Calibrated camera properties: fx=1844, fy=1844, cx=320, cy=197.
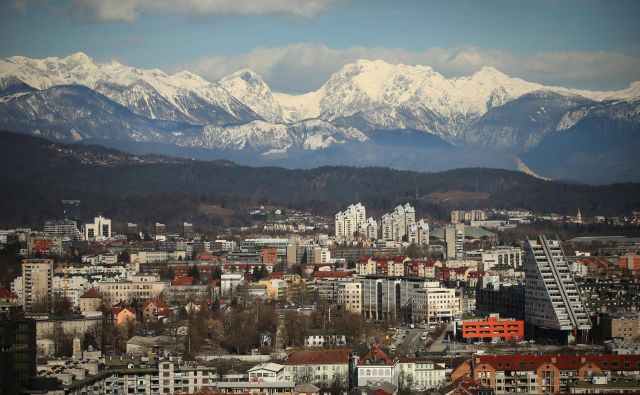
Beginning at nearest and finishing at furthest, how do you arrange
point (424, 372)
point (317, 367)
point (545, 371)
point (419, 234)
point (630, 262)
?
point (545, 371) < point (424, 372) < point (317, 367) < point (630, 262) < point (419, 234)

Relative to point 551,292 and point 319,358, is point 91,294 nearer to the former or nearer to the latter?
point 551,292

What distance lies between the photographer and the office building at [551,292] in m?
52.9

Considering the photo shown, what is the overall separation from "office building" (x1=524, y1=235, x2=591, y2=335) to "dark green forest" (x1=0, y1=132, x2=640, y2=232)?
191 feet

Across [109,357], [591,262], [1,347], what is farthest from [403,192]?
[1,347]

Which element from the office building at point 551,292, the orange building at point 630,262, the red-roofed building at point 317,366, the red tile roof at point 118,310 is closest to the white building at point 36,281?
the red tile roof at point 118,310

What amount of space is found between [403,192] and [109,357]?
104m

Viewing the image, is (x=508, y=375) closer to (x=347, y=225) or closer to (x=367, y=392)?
(x=367, y=392)

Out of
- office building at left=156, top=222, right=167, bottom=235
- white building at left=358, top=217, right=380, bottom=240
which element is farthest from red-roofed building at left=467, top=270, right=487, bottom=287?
office building at left=156, top=222, right=167, bottom=235

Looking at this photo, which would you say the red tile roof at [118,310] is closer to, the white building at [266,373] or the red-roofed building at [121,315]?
the red-roofed building at [121,315]

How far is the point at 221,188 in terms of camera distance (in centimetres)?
14850

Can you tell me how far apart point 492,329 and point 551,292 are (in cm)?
246

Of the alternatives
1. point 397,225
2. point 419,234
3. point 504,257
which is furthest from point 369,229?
point 504,257

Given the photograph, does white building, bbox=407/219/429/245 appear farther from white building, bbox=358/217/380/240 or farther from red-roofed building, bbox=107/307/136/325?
red-roofed building, bbox=107/307/136/325

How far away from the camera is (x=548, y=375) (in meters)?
39.2
